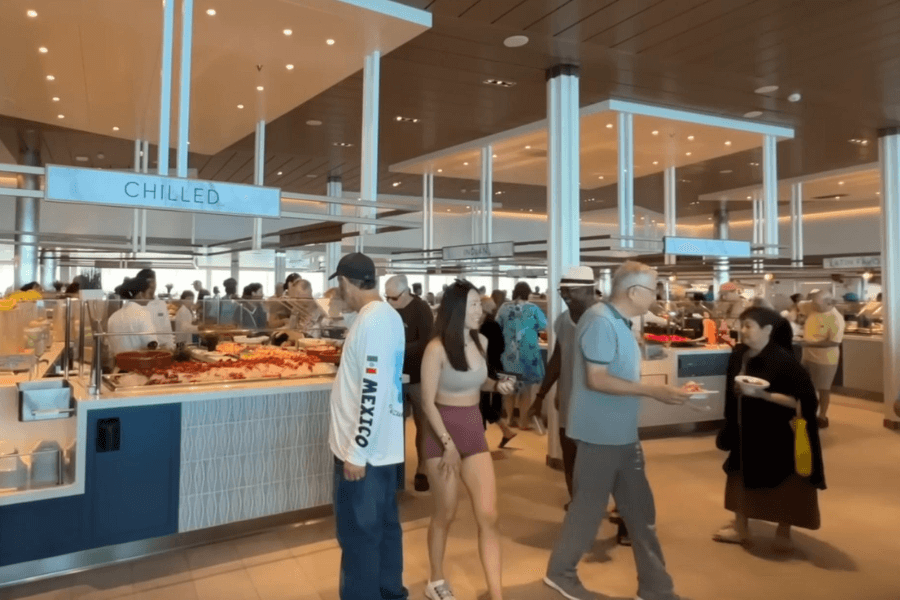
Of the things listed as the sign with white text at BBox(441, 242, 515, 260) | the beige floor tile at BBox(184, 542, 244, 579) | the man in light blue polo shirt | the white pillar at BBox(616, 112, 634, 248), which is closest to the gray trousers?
the man in light blue polo shirt

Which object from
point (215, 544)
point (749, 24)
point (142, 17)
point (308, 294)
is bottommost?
point (215, 544)

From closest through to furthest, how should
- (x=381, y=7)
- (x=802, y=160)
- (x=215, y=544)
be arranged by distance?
(x=215, y=544)
(x=381, y=7)
(x=802, y=160)

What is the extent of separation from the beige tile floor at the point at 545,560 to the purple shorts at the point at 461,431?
823 millimetres

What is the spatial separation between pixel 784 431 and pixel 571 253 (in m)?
2.41

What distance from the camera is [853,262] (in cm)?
916

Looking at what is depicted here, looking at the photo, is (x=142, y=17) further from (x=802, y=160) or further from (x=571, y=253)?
(x=802, y=160)

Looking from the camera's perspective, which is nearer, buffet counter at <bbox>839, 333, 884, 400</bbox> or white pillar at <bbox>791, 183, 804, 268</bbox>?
buffet counter at <bbox>839, 333, 884, 400</bbox>

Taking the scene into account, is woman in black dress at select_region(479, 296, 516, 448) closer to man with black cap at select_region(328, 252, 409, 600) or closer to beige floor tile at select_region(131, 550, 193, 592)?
beige floor tile at select_region(131, 550, 193, 592)

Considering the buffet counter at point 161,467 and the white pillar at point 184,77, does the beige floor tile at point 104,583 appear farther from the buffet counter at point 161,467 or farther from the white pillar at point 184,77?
the white pillar at point 184,77

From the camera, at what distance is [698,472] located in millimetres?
5344

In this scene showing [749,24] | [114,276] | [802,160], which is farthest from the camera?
[114,276]

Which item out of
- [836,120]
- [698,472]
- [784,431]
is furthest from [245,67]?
[836,120]

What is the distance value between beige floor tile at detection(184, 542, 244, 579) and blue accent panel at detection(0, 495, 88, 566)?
57 cm

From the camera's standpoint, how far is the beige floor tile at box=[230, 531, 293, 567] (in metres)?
3.60
